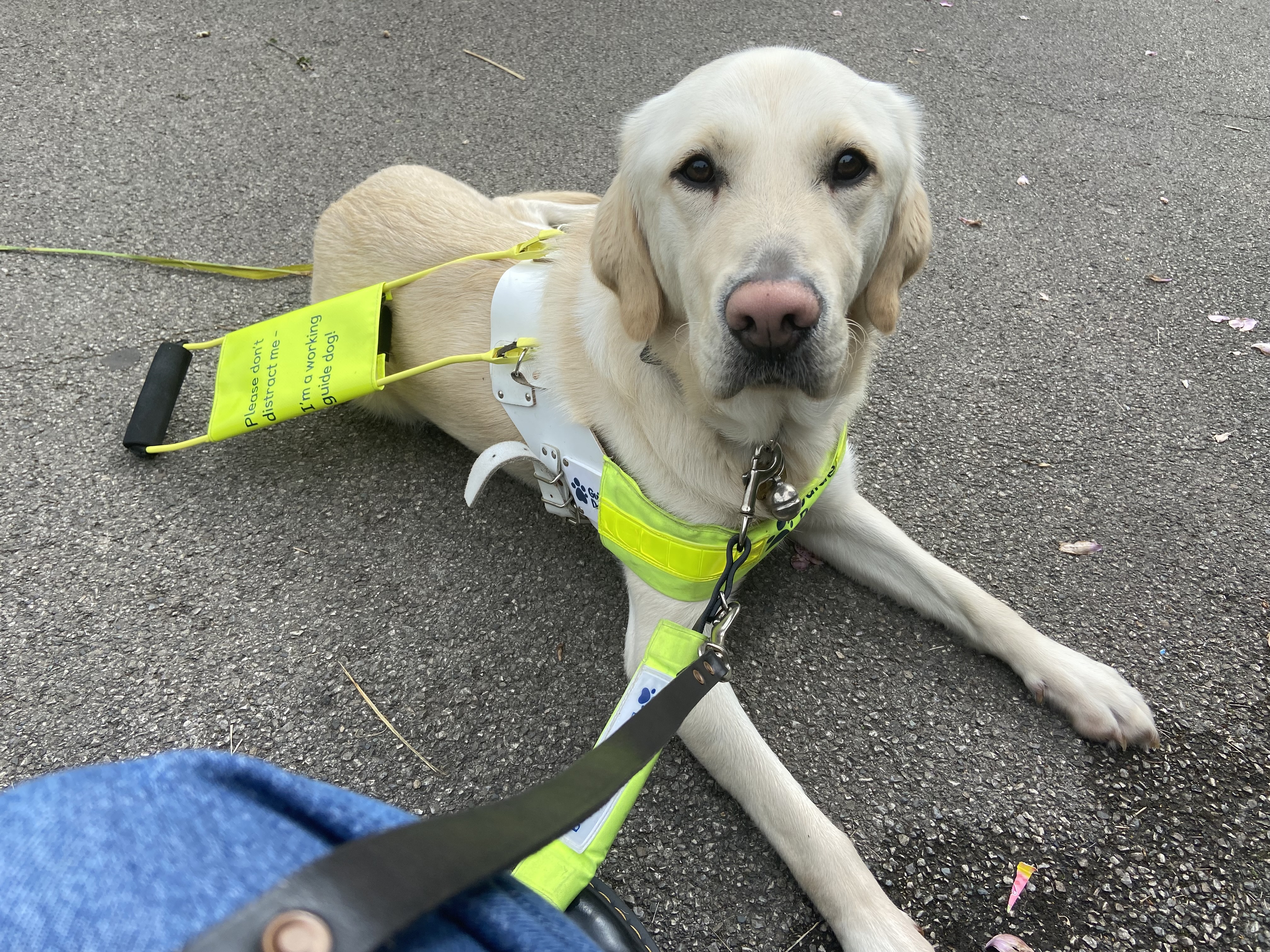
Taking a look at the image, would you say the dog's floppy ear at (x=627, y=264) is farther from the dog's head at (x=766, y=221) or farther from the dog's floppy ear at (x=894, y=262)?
the dog's floppy ear at (x=894, y=262)

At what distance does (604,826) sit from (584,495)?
87cm

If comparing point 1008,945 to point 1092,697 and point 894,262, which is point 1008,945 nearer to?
point 1092,697

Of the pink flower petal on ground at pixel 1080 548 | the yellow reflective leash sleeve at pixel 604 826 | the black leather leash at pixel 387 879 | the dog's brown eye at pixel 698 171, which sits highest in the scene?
the dog's brown eye at pixel 698 171

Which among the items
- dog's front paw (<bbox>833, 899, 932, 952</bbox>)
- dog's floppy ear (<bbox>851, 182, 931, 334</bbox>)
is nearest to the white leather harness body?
dog's floppy ear (<bbox>851, 182, 931, 334</bbox>)

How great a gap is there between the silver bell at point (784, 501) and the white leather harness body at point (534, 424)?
0.47 m

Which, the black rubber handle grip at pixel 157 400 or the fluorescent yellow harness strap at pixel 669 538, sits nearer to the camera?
the fluorescent yellow harness strap at pixel 669 538

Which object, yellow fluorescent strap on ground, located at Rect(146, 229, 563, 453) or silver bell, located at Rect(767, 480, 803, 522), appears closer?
silver bell, located at Rect(767, 480, 803, 522)

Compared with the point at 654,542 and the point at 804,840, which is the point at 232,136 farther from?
the point at 804,840

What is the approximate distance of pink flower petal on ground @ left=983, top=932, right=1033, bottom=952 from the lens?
146cm

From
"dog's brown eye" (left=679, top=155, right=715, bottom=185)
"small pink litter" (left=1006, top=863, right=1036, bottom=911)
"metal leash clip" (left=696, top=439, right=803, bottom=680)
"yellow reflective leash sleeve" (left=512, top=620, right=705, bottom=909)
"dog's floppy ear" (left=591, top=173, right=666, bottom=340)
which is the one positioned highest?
"dog's brown eye" (left=679, top=155, right=715, bottom=185)

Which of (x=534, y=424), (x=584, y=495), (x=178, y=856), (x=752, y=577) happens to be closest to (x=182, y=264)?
(x=534, y=424)

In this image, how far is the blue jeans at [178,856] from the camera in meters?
0.52

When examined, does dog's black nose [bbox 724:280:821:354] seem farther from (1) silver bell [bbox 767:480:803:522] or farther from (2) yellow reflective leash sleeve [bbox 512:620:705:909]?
(2) yellow reflective leash sleeve [bbox 512:620:705:909]

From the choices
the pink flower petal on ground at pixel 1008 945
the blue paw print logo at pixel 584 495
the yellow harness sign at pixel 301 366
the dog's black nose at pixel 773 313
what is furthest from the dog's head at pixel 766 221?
the pink flower petal on ground at pixel 1008 945
